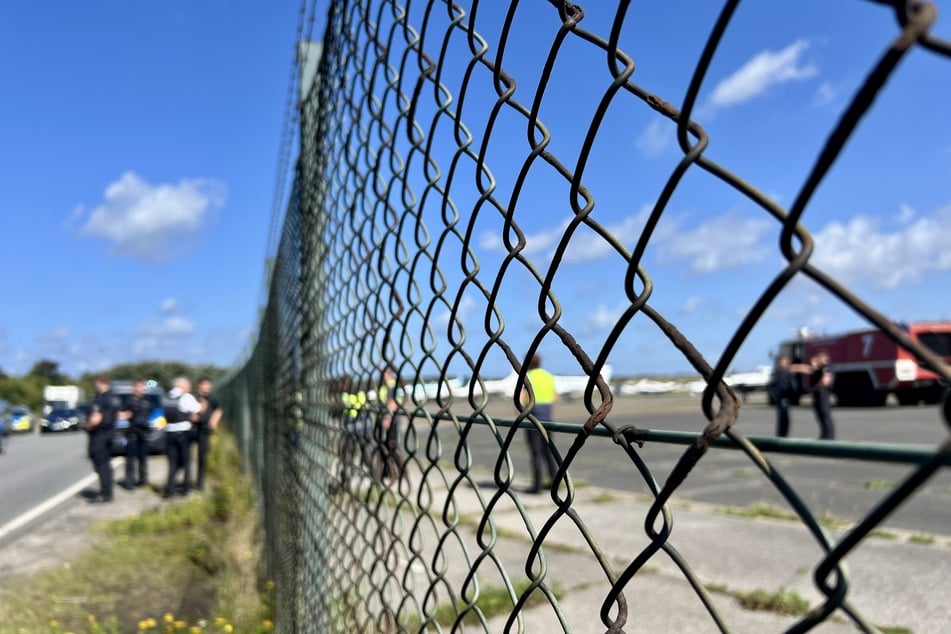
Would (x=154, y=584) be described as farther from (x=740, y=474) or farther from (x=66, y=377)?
(x=66, y=377)

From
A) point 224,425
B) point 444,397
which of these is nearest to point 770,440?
point 444,397

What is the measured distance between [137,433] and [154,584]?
7.13 m

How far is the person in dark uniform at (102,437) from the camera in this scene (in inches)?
467

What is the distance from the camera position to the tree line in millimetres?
61656

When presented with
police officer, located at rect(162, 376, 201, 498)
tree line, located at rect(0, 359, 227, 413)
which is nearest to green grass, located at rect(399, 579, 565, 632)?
police officer, located at rect(162, 376, 201, 498)

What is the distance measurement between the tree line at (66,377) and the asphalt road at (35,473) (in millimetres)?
15720

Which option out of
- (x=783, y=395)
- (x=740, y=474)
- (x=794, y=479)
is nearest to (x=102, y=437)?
(x=740, y=474)

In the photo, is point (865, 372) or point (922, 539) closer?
point (922, 539)

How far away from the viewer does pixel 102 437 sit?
12.1m

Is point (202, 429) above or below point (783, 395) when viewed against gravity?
below

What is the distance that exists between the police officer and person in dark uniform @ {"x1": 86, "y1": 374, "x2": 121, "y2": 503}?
78 centimetres

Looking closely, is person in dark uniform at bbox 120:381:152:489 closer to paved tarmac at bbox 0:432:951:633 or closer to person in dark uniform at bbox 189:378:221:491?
person in dark uniform at bbox 189:378:221:491

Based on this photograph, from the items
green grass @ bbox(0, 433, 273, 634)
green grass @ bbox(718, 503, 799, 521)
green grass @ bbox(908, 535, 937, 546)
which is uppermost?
green grass @ bbox(908, 535, 937, 546)

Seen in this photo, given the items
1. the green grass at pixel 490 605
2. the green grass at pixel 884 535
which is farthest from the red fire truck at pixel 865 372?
the green grass at pixel 490 605
